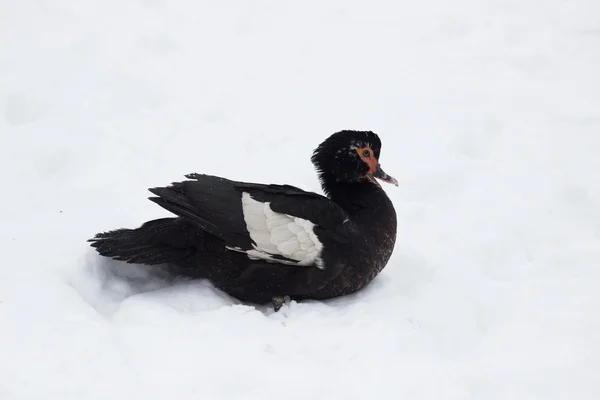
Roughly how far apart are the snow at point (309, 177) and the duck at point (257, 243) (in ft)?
0.42

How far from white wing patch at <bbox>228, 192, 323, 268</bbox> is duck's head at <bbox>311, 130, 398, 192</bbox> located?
0.61 meters

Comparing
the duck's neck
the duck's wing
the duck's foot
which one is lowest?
the duck's foot

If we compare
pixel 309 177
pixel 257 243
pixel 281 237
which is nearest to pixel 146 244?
pixel 257 243

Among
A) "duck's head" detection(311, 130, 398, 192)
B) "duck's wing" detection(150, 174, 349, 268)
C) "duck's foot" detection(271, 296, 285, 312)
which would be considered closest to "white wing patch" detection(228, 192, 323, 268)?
"duck's wing" detection(150, 174, 349, 268)

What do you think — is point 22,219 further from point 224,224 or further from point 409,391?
point 409,391

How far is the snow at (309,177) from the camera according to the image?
3289 millimetres

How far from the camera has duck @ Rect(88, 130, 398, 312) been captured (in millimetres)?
4207

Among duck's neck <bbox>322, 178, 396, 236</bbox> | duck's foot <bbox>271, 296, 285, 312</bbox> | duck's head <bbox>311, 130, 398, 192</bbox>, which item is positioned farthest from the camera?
→ duck's head <bbox>311, 130, 398, 192</bbox>

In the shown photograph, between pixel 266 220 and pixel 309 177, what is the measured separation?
148cm

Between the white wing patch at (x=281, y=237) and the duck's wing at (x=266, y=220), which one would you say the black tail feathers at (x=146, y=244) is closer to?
the duck's wing at (x=266, y=220)

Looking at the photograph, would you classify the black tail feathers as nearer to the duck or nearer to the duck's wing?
A: the duck

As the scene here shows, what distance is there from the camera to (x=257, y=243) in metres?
4.20

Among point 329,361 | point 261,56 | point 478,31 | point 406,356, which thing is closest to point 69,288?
point 329,361

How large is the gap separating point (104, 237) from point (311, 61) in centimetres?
372
